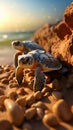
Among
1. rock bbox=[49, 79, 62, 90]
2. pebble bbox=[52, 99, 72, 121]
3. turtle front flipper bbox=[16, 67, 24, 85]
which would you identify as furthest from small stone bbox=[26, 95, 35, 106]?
turtle front flipper bbox=[16, 67, 24, 85]

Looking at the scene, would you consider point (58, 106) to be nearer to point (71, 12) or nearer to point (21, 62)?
point (21, 62)

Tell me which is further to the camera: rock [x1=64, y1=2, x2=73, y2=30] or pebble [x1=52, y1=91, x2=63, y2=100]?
rock [x1=64, y1=2, x2=73, y2=30]

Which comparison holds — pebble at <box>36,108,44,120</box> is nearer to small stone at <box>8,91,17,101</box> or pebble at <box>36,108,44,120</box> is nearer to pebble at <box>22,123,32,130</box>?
pebble at <box>22,123,32,130</box>

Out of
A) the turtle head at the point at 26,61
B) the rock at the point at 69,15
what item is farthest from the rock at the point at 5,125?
the rock at the point at 69,15

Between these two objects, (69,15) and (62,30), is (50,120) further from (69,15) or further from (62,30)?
(62,30)

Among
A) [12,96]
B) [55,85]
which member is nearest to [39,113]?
[12,96]

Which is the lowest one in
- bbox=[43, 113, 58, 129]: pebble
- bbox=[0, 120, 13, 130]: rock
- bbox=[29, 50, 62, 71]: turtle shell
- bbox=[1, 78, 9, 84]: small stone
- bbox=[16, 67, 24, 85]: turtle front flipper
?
bbox=[43, 113, 58, 129]: pebble

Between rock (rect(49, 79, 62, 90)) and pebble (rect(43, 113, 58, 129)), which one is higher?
rock (rect(49, 79, 62, 90))

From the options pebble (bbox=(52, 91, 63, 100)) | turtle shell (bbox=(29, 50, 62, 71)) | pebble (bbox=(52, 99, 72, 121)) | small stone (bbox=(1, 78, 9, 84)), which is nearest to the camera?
pebble (bbox=(52, 99, 72, 121))

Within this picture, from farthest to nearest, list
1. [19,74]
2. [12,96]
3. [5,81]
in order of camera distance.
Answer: [5,81] < [19,74] < [12,96]

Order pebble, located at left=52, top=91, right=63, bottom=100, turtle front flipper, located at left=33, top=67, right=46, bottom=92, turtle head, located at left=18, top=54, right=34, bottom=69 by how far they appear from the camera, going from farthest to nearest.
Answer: turtle head, located at left=18, top=54, right=34, bottom=69 < turtle front flipper, located at left=33, top=67, right=46, bottom=92 < pebble, located at left=52, top=91, right=63, bottom=100

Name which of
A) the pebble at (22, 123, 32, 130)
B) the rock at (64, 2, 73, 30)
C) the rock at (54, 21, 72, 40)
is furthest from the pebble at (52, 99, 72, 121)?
the rock at (54, 21, 72, 40)
